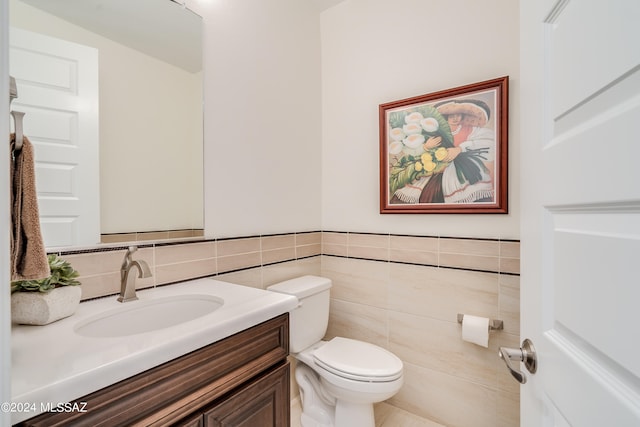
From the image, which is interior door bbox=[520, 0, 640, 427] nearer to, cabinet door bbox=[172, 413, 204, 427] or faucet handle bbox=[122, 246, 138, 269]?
cabinet door bbox=[172, 413, 204, 427]

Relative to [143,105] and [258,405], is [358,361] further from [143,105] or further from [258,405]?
[143,105]

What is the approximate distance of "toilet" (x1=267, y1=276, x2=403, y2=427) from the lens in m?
1.36

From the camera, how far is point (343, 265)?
2025 mm

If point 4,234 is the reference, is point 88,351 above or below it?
below

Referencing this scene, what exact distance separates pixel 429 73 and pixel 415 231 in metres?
0.94

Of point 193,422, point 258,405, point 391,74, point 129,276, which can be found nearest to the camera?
point 193,422

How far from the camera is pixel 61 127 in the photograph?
0.99 meters

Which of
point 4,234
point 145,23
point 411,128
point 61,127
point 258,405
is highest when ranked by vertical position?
point 145,23

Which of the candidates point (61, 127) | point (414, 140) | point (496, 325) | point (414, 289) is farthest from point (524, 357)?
point (61, 127)

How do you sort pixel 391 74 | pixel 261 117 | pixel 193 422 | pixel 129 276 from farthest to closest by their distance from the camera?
pixel 391 74 < pixel 261 117 < pixel 129 276 < pixel 193 422

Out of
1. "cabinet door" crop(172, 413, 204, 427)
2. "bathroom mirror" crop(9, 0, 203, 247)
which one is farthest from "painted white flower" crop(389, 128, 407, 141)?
"cabinet door" crop(172, 413, 204, 427)

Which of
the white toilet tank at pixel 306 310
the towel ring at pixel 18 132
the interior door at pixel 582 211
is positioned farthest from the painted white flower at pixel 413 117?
the towel ring at pixel 18 132

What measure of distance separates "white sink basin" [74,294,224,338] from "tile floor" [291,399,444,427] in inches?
42.7

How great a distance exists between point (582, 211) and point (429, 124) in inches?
51.1
